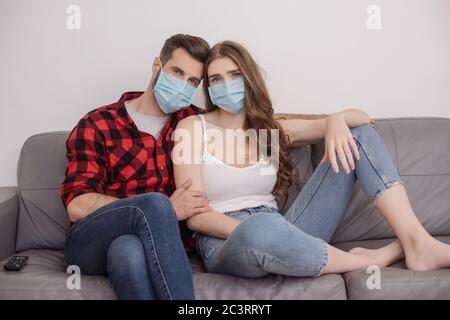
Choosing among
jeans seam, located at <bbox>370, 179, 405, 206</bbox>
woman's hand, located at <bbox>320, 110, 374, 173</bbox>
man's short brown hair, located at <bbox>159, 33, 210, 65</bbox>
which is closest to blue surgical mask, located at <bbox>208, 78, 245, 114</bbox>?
man's short brown hair, located at <bbox>159, 33, 210, 65</bbox>

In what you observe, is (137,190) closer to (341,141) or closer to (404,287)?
(341,141)

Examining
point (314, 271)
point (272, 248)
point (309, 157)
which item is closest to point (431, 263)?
point (314, 271)

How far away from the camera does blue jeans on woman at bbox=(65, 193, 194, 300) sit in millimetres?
1123

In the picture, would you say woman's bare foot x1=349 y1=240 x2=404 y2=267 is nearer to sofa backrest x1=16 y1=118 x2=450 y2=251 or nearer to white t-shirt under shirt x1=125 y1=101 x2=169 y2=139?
sofa backrest x1=16 y1=118 x2=450 y2=251

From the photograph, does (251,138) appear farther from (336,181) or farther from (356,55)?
(356,55)

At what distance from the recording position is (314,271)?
1228 millimetres

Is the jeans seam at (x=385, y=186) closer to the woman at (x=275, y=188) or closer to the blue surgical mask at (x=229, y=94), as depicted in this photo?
the woman at (x=275, y=188)

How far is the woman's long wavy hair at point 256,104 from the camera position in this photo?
5.03 ft

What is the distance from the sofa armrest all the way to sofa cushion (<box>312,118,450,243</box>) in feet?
3.71

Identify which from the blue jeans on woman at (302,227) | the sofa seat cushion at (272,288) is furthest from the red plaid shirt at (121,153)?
the sofa seat cushion at (272,288)

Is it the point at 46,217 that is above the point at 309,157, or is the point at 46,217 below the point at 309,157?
below

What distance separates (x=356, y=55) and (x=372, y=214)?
29.4 inches

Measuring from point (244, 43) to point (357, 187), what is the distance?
0.78m
